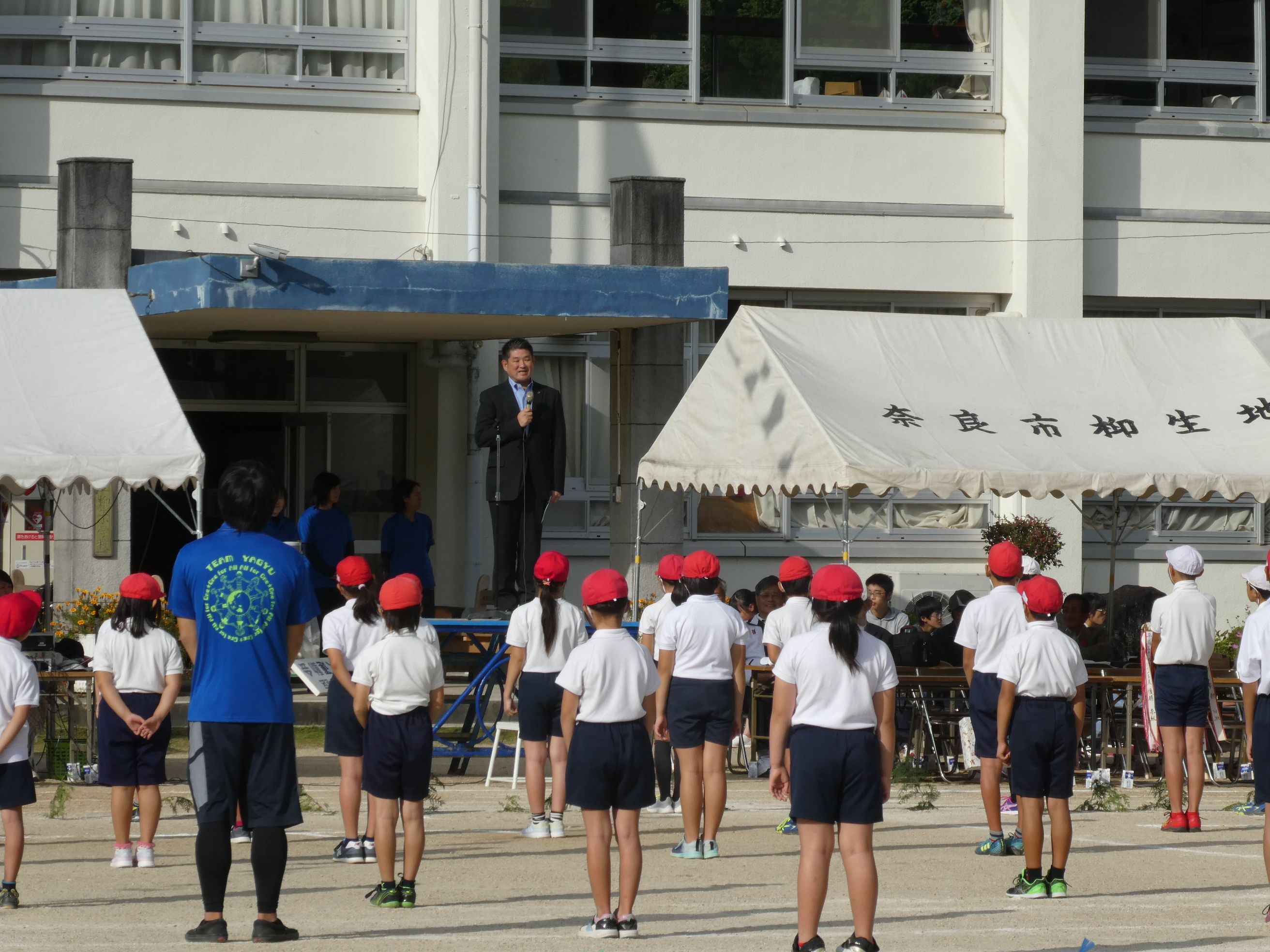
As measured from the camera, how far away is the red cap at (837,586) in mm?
7816

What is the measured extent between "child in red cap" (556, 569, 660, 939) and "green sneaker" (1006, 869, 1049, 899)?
214cm

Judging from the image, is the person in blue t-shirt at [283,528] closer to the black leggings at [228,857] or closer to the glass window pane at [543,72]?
the glass window pane at [543,72]

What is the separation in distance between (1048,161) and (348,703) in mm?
12380

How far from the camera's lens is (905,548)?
20.6m

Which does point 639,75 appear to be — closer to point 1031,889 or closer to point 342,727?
point 342,727

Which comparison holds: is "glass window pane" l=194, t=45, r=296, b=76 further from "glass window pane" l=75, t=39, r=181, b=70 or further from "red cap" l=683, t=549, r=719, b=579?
"red cap" l=683, t=549, r=719, b=579

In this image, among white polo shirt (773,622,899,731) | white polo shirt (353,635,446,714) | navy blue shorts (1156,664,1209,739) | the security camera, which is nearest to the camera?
white polo shirt (773,622,899,731)

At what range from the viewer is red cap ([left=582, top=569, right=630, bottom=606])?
8.56 m

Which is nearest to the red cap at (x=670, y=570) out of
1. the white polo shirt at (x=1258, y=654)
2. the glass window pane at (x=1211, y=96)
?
the white polo shirt at (x=1258, y=654)

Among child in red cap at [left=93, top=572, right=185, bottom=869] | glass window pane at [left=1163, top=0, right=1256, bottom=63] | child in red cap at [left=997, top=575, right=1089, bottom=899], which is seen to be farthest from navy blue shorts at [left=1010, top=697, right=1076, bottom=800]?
glass window pane at [left=1163, top=0, right=1256, bottom=63]

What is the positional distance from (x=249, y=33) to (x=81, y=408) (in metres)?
7.70

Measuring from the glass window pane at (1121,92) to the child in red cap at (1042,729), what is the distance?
510 inches

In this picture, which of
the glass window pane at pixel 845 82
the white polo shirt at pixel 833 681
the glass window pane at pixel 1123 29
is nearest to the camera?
the white polo shirt at pixel 833 681

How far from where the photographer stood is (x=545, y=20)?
2003 centimetres
